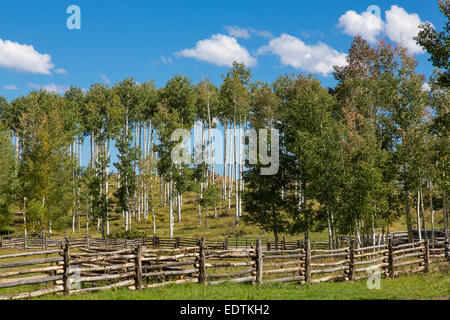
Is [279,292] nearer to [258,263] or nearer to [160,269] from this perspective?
[258,263]

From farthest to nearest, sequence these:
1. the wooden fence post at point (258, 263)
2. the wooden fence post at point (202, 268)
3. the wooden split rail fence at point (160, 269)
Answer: the wooden fence post at point (258, 263)
the wooden fence post at point (202, 268)
the wooden split rail fence at point (160, 269)

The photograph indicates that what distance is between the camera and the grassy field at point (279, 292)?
10625 millimetres

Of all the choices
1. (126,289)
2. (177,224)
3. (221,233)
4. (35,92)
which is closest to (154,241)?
(221,233)

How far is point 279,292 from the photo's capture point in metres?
11.8

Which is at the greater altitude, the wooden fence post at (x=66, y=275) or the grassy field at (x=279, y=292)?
the wooden fence post at (x=66, y=275)

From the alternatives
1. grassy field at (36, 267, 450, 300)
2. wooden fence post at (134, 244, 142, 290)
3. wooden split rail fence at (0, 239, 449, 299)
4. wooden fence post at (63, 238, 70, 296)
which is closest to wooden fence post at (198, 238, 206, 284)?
wooden split rail fence at (0, 239, 449, 299)

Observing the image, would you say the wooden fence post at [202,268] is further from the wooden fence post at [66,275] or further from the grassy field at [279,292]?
the wooden fence post at [66,275]

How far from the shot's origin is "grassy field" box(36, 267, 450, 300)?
34.9ft

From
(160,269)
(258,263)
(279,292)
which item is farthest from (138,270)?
(279,292)

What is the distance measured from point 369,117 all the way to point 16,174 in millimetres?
39454

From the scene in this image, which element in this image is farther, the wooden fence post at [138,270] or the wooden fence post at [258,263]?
the wooden fence post at [258,263]

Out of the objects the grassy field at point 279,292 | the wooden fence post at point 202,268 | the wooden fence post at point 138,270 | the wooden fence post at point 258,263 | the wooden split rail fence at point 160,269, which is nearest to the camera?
the grassy field at point 279,292

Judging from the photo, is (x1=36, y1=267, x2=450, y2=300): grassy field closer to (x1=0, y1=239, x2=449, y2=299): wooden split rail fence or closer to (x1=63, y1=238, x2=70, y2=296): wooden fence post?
(x1=63, y1=238, x2=70, y2=296): wooden fence post

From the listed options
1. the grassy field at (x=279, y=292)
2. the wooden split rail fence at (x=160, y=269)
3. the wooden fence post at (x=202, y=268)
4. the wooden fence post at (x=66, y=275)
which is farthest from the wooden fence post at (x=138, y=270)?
the wooden fence post at (x=202, y=268)
